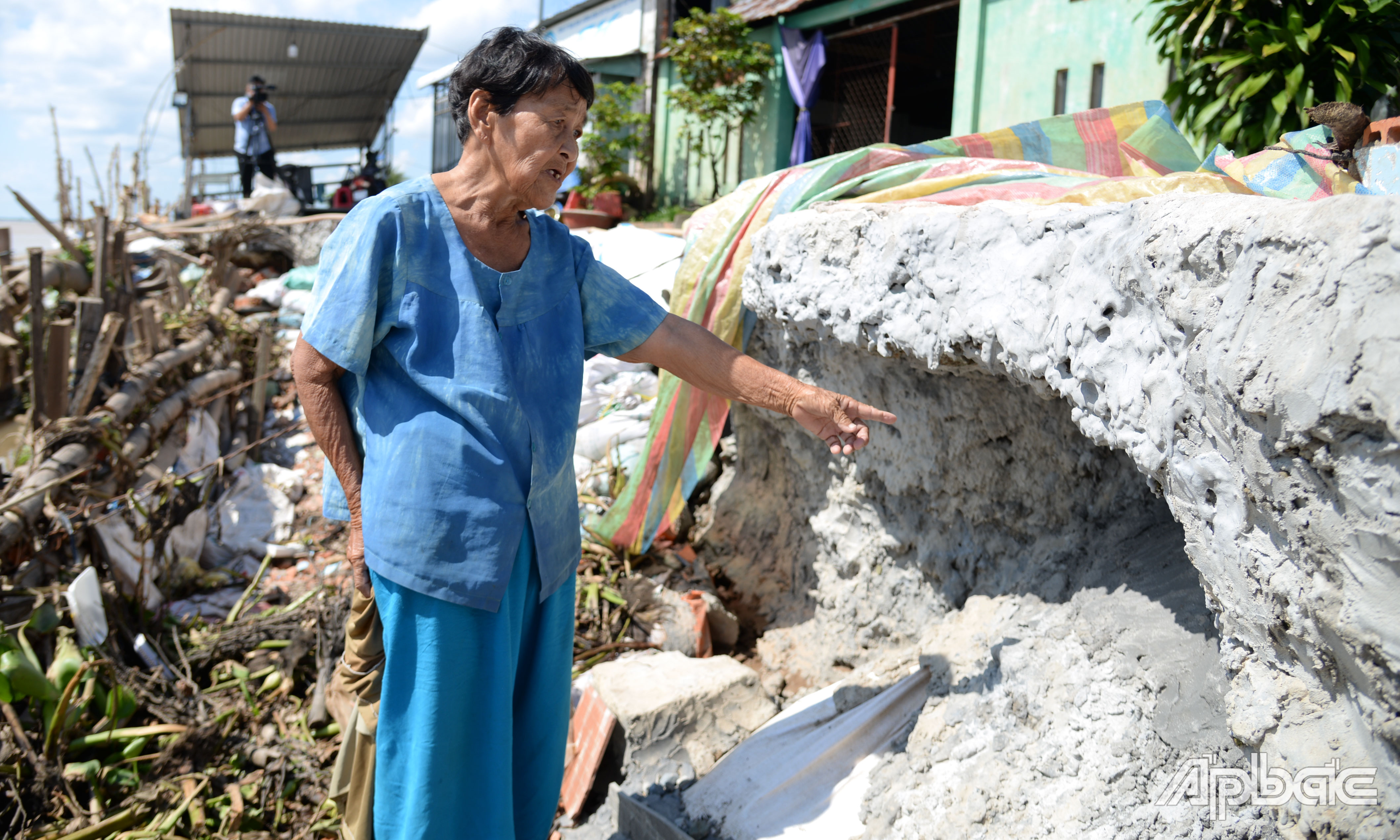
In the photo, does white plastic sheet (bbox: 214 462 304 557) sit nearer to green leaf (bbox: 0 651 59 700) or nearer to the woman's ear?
green leaf (bbox: 0 651 59 700)

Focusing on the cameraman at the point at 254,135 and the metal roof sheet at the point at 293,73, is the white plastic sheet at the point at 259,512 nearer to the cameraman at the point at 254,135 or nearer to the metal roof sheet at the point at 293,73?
the cameraman at the point at 254,135

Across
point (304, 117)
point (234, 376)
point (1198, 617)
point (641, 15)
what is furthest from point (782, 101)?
point (304, 117)

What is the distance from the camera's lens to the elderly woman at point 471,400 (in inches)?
66.2

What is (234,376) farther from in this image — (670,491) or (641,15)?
(641,15)

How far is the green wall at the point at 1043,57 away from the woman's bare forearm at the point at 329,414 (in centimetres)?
471

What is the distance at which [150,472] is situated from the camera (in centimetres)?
408

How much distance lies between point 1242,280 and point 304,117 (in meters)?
17.1

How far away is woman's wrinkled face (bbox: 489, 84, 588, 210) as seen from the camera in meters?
1.68

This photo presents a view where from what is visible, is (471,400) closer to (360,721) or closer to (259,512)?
(360,721)

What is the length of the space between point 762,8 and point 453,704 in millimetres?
8495

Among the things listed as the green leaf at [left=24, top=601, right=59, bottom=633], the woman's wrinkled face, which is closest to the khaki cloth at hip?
the woman's wrinkled face

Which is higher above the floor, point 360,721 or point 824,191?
point 824,191

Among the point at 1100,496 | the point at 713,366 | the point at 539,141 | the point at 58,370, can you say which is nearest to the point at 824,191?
the point at 713,366

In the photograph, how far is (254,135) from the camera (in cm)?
1118
